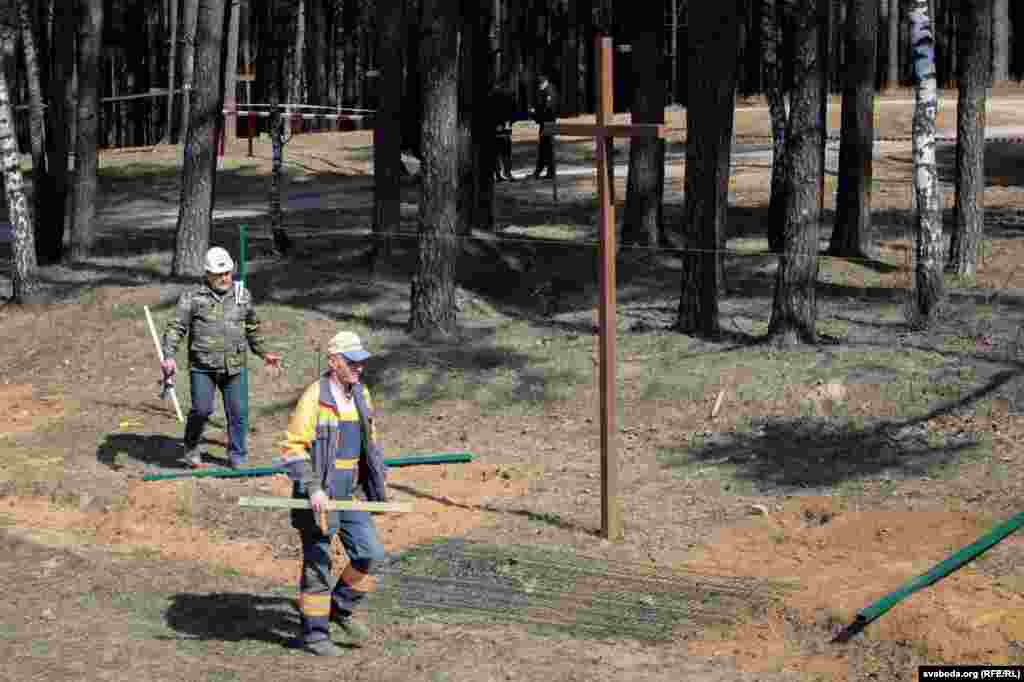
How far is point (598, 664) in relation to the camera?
9.42 meters

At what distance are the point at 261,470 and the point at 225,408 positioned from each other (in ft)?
2.25

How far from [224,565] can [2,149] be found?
11.6 m

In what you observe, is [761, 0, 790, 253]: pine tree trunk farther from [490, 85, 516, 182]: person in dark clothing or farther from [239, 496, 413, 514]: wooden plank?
[239, 496, 413, 514]: wooden plank

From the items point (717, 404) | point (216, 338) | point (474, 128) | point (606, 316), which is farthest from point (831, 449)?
point (474, 128)

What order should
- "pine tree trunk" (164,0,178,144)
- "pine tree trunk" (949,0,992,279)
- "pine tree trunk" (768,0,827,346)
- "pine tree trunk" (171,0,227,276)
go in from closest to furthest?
"pine tree trunk" (768,0,827,346)
"pine tree trunk" (949,0,992,279)
"pine tree trunk" (171,0,227,276)
"pine tree trunk" (164,0,178,144)

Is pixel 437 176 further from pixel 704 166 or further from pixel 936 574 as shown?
pixel 936 574

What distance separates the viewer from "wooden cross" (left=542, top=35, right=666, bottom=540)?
463 inches

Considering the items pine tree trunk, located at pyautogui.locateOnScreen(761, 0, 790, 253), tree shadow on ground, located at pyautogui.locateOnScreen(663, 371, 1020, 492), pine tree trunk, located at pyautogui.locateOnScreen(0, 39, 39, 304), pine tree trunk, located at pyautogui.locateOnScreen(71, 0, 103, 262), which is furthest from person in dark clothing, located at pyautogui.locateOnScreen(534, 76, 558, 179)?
tree shadow on ground, located at pyautogui.locateOnScreen(663, 371, 1020, 492)

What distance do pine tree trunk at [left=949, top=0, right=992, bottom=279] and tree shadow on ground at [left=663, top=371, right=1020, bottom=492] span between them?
6.13 metres

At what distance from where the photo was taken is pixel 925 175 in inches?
682

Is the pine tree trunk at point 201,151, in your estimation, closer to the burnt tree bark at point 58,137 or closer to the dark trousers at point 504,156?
the burnt tree bark at point 58,137

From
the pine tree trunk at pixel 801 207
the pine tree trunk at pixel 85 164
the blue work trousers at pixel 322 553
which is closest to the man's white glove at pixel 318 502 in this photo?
the blue work trousers at pixel 322 553

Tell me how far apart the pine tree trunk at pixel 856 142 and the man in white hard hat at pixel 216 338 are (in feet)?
37.2

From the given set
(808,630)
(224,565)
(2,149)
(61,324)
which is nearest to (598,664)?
(808,630)
